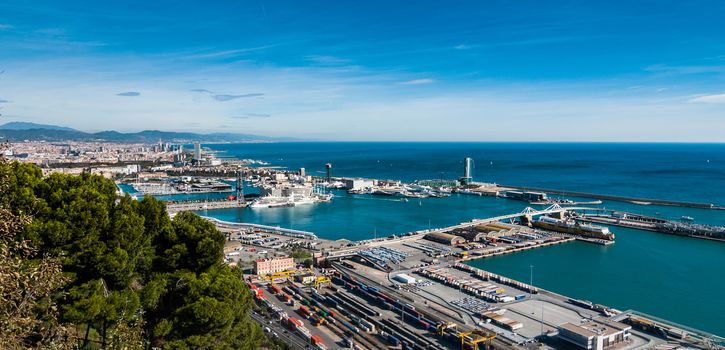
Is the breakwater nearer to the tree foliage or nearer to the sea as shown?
the sea

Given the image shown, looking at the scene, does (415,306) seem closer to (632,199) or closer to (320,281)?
(320,281)

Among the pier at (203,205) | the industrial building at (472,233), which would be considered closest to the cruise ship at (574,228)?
the industrial building at (472,233)

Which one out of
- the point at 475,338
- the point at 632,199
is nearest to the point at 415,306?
the point at 475,338

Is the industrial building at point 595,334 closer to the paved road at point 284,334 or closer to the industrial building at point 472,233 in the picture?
the paved road at point 284,334

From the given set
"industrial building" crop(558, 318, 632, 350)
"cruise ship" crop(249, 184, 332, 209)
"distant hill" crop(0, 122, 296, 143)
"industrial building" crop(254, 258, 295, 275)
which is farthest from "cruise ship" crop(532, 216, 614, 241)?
"distant hill" crop(0, 122, 296, 143)

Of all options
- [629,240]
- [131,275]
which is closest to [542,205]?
[629,240]

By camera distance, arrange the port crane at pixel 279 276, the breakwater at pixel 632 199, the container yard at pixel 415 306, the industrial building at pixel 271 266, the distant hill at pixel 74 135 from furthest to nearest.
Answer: the distant hill at pixel 74 135 < the breakwater at pixel 632 199 < the industrial building at pixel 271 266 < the port crane at pixel 279 276 < the container yard at pixel 415 306

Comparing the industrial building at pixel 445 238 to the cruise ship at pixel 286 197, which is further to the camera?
the cruise ship at pixel 286 197
